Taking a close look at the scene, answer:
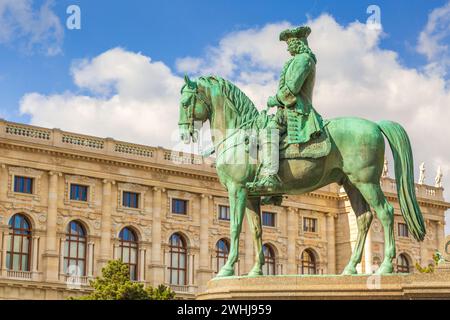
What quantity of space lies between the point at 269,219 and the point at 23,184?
17.9m

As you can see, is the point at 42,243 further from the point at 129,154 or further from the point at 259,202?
the point at 259,202

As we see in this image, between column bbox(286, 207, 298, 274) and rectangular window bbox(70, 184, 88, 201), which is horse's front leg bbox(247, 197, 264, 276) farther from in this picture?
column bbox(286, 207, 298, 274)

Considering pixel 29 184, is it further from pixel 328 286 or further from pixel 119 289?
pixel 328 286

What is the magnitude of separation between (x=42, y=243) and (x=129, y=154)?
8.11 meters

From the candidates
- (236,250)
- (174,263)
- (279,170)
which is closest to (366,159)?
(279,170)

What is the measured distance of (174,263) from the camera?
196 ft

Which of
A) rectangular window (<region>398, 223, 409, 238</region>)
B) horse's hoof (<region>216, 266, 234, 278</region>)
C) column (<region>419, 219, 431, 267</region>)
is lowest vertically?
horse's hoof (<region>216, 266, 234, 278</region>)

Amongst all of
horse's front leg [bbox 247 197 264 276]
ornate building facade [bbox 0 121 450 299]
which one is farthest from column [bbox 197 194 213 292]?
horse's front leg [bbox 247 197 264 276]

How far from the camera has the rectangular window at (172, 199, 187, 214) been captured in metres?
60.4

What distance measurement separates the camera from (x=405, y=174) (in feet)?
47.3

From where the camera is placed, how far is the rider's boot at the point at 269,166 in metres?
13.9

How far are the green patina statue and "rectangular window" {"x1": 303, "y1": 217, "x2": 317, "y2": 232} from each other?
172ft

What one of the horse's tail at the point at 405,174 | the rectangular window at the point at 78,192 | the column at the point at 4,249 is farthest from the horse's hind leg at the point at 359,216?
the rectangular window at the point at 78,192

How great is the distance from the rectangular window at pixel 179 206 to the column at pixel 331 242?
1177 centimetres
